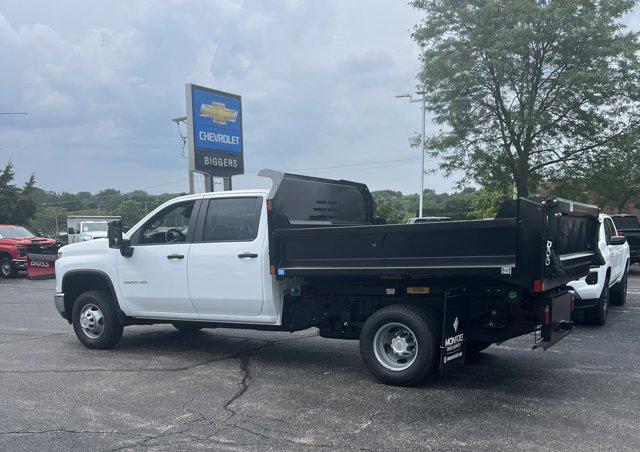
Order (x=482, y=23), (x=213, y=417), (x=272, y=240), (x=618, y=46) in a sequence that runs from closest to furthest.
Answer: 1. (x=213, y=417)
2. (x=272, y=240)
3. (x=618, y=46)
4. (x=482, y=23)

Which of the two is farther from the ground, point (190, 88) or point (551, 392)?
point (190, 88)

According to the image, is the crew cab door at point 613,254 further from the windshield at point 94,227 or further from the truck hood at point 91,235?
the windshield at point 94,227

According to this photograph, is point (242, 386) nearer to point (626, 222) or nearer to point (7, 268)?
point (626, 222)

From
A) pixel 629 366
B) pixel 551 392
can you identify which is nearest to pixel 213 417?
pixel 551 392

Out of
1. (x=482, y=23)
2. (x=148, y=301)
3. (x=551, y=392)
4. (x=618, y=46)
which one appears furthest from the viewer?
(x=482, y=23)

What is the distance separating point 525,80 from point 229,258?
14099mm

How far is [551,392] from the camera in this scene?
19.2 feet

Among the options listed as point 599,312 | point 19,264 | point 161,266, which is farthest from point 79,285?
point 19,264

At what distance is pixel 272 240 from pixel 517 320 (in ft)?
8.58

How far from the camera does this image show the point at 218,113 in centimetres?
1972

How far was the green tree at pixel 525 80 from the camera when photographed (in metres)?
17.2

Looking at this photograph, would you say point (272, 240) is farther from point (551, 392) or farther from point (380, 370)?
point (551, 392)

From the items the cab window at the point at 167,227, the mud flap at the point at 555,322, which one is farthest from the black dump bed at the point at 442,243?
the cab window at the point at 167,227

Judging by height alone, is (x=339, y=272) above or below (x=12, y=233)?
below
